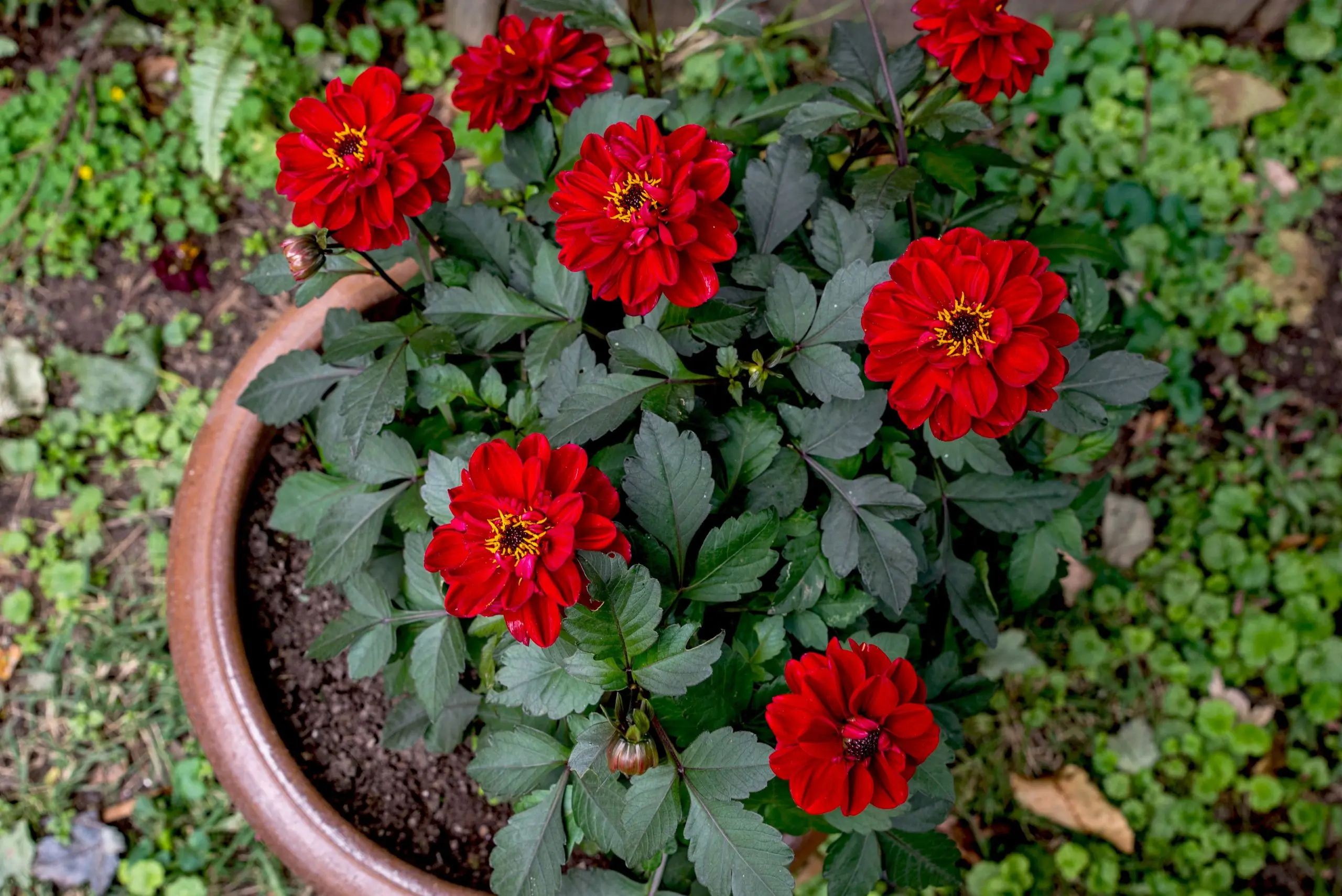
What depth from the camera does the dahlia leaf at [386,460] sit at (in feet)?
4.15

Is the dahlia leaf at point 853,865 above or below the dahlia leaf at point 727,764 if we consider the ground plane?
below

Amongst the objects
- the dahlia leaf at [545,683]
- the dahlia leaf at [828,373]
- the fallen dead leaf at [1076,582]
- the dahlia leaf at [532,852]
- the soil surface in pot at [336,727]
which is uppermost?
the dahlia leaf at [828,373]

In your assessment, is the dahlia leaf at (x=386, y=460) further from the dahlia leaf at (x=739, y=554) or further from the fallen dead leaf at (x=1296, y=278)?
the fallen dead leaf at (x=1296, y=278)

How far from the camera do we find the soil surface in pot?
1.49 metres

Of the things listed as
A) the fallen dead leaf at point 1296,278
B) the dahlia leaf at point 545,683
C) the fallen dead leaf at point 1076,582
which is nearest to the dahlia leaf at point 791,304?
the dahlia leaf at point 545,683

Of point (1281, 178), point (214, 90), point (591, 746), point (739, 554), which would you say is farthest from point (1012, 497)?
point (214, 90)

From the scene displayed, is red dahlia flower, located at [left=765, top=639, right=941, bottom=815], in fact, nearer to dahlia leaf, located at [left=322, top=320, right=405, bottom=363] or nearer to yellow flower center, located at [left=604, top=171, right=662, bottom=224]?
yellow flower center, located at [left=604, top=171, right=662, bottom=224]

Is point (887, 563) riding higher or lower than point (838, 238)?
lower

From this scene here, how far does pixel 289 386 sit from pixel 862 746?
2.93 feet

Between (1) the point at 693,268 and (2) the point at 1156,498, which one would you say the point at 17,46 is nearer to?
(1) the point at 693,268

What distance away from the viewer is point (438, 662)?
1.22 metres

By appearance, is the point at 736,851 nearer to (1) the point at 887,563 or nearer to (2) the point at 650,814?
(2) the point at 650,814

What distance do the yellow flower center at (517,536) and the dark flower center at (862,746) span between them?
0.35m

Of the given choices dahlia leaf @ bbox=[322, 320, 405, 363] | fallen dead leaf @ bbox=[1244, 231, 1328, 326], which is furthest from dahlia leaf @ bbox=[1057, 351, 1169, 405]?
fallen dead leaf @ bbox=[1244, 231, 1328, 326]
